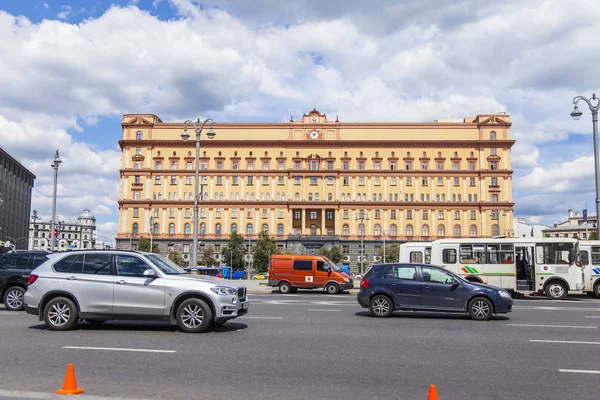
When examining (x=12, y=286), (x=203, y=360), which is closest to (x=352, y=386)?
(x=203, y=360)

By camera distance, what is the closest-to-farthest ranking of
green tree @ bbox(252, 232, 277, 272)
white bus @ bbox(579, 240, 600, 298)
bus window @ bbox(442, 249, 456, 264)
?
1. white bus @ bbox(579, 240, 600, 298)
2. bus window @ bbox(442, 249, 456, 264)
3. green tree @ bbox(252, 232, 277, 272)

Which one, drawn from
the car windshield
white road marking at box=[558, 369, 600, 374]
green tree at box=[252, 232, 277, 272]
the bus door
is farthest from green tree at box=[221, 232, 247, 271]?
white road marking at box=[558, 369, 600, 374]

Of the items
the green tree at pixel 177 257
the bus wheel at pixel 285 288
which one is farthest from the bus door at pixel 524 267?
the green tree at pixel 177 257

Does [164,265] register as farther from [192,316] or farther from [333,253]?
[333,253]

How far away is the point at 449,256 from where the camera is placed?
26609mm

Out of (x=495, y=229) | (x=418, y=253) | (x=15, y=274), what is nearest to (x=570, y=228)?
(x=495, y=229)

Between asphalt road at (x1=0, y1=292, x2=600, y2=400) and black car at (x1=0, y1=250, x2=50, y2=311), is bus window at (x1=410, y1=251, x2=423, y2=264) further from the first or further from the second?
black car at (x1=0, y1=250, x2=50, y2=311)

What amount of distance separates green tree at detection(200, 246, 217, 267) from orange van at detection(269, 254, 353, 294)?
6577 cm

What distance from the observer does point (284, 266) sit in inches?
1150

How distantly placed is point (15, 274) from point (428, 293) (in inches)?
495

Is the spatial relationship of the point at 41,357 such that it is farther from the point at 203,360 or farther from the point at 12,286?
the point at 12,286

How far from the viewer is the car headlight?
11.4m

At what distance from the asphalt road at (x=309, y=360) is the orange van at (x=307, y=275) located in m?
14.6

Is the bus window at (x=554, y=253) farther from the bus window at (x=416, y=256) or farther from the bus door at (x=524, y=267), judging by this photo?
the bus window at (x=416, y=256)
